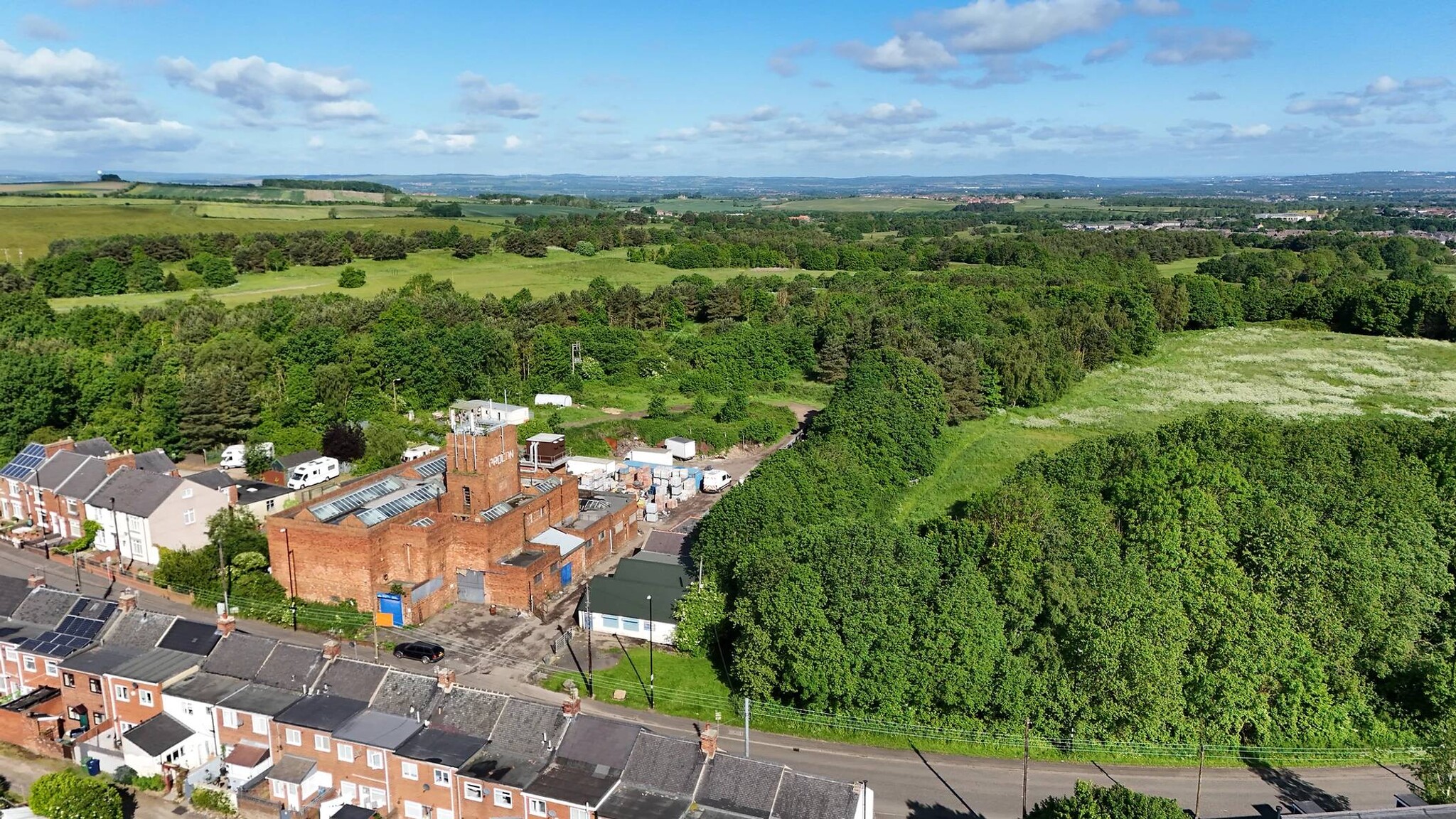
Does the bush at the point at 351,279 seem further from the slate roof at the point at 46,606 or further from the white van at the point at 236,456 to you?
the slate roof at the point at 46,606

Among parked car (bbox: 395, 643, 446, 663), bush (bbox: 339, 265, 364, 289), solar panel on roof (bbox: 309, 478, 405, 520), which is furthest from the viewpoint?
bush (bbox: 339, 265, 364, 289)

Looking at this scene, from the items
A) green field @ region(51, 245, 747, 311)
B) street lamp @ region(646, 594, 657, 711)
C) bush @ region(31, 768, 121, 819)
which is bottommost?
street lamp @ region(646, 594, 657, 711)

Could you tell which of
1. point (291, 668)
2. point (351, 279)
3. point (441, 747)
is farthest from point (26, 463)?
point (351, 279)

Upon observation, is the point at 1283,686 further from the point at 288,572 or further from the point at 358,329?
the point at 358,329

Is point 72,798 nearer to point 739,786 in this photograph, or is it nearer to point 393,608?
point 393,608

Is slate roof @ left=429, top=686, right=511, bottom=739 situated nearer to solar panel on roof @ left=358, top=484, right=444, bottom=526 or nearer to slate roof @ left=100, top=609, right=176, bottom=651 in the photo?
slate roof @ left=100, top=609, right=176, bottom=651

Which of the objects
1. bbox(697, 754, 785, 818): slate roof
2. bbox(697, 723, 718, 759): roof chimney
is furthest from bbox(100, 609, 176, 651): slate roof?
bbox(697, 754, 785, 818): slate roof

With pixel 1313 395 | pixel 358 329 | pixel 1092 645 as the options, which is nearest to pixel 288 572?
pixel 1092 645
